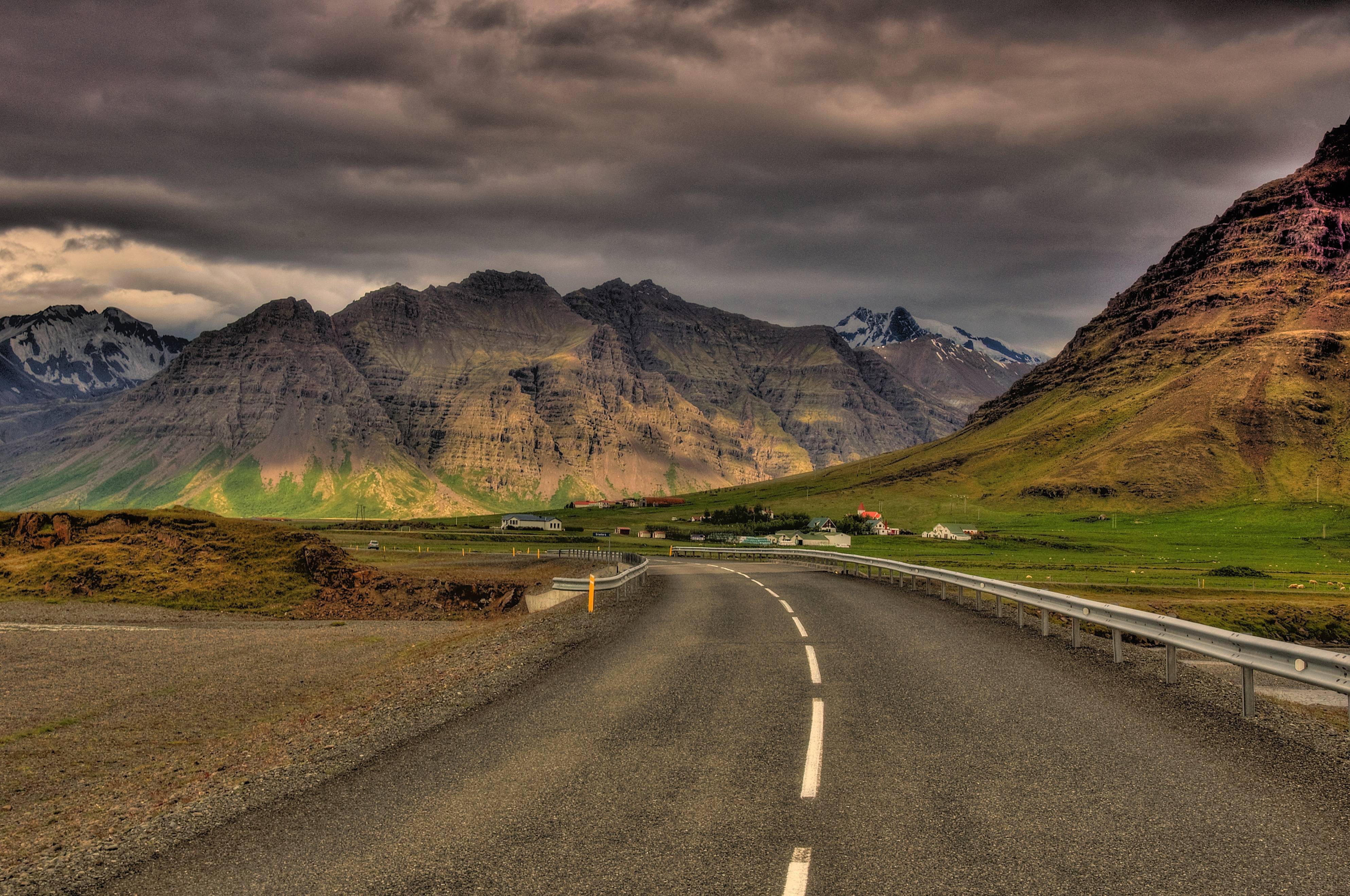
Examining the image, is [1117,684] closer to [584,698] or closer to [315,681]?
[584,698]

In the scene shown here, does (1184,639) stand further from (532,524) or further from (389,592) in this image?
(532,524)

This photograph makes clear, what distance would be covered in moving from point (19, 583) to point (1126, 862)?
44.6 m

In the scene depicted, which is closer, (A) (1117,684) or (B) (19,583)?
(A) (1117,684)

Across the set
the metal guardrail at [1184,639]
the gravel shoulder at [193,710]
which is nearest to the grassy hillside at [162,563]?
the gravel shoulder at [193,710]

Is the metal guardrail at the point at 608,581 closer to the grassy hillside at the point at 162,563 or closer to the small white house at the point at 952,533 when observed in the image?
the grassy hillside at the point at 162,563

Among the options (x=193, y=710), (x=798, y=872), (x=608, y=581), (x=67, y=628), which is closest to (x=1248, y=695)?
(x=798, y=872)

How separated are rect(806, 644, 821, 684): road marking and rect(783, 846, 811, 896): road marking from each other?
6.24 m

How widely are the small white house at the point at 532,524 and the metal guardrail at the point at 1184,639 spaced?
165449 millimetres

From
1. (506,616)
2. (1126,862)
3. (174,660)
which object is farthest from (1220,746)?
(506,616)

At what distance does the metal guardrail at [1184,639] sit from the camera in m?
9.66

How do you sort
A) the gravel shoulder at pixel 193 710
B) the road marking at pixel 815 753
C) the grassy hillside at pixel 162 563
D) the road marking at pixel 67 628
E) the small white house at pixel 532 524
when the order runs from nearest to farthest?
the road marking at pixel 815 753 < the gravel shoulder at pixel 193 710 < the road marking at pixel 67 628 < the grassy hillside at pixel 162 563 < the small white house at pixel 532 524

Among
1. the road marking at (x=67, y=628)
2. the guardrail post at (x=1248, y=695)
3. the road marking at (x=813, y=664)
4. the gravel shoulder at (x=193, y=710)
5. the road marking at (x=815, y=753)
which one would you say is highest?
the guardrail post at (x=1248, y=695)

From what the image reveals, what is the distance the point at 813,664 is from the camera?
1391 cm

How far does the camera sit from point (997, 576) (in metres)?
63.6
